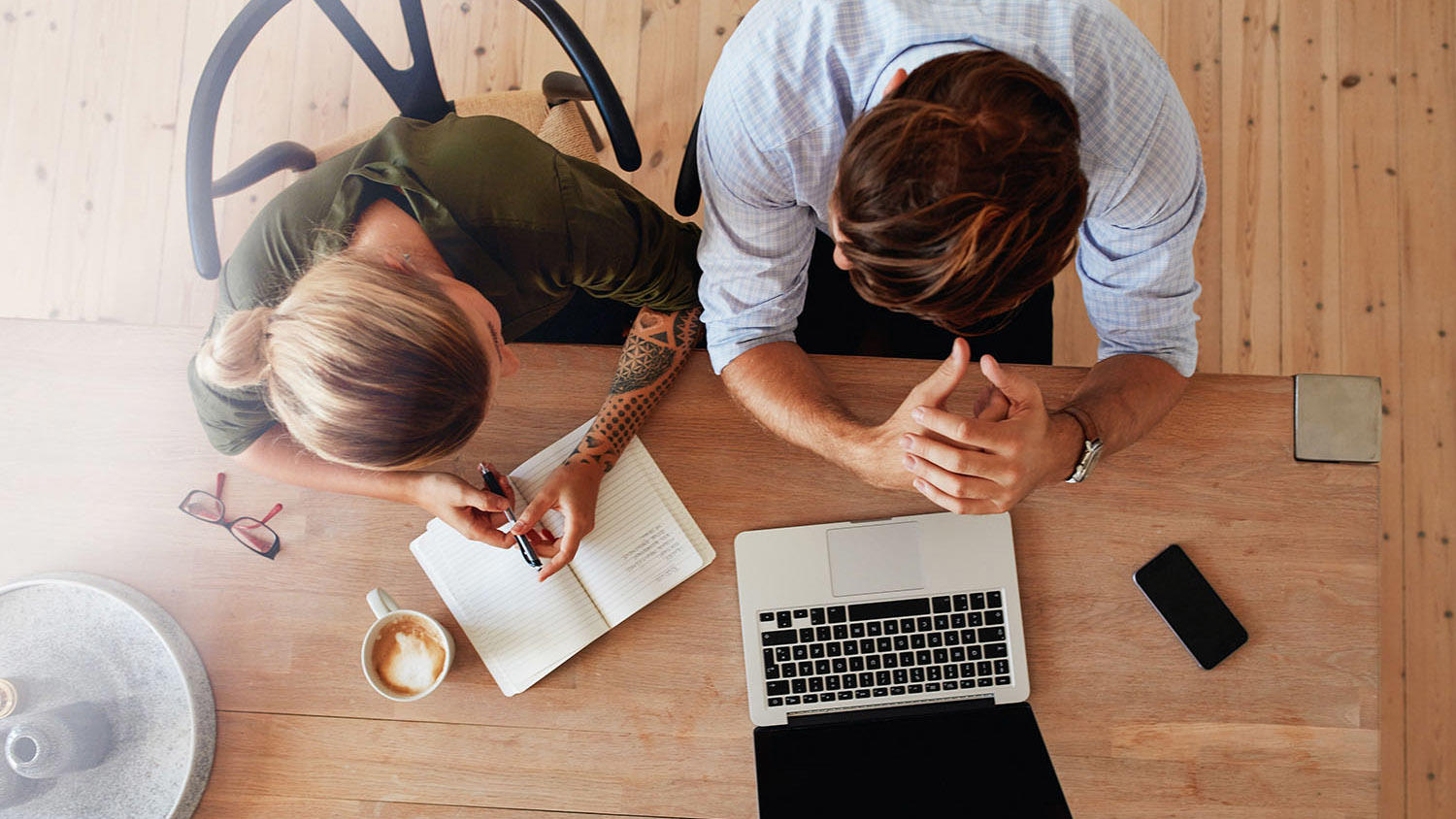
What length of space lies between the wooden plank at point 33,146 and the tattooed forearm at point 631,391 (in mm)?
1687

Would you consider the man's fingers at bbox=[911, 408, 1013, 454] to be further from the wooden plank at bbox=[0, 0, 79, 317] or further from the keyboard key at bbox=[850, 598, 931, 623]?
the wooden plank at bbox=[0, 0, 79, 317]

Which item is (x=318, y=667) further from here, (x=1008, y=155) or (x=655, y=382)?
(x=1008, y=155)

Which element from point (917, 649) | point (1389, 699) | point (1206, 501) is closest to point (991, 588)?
point (917, 649)

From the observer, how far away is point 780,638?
1132 millimetres

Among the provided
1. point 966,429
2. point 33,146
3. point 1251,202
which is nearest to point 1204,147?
point 1251,202

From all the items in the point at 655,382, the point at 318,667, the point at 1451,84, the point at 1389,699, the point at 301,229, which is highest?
the point at 1451,84

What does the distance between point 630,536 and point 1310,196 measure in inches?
70.9

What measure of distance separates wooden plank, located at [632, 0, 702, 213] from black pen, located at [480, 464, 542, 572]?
1.04 m

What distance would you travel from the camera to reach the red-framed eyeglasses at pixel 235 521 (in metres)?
1.16

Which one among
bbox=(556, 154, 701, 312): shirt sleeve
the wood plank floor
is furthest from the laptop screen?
the wood plank floor

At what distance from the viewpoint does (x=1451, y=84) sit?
2004 millimetres

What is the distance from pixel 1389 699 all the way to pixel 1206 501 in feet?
3.77

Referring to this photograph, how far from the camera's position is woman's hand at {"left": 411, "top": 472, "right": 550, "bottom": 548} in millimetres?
1123

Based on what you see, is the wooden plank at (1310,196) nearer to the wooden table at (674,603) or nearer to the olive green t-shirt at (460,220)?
the wooden table at (674,603)
